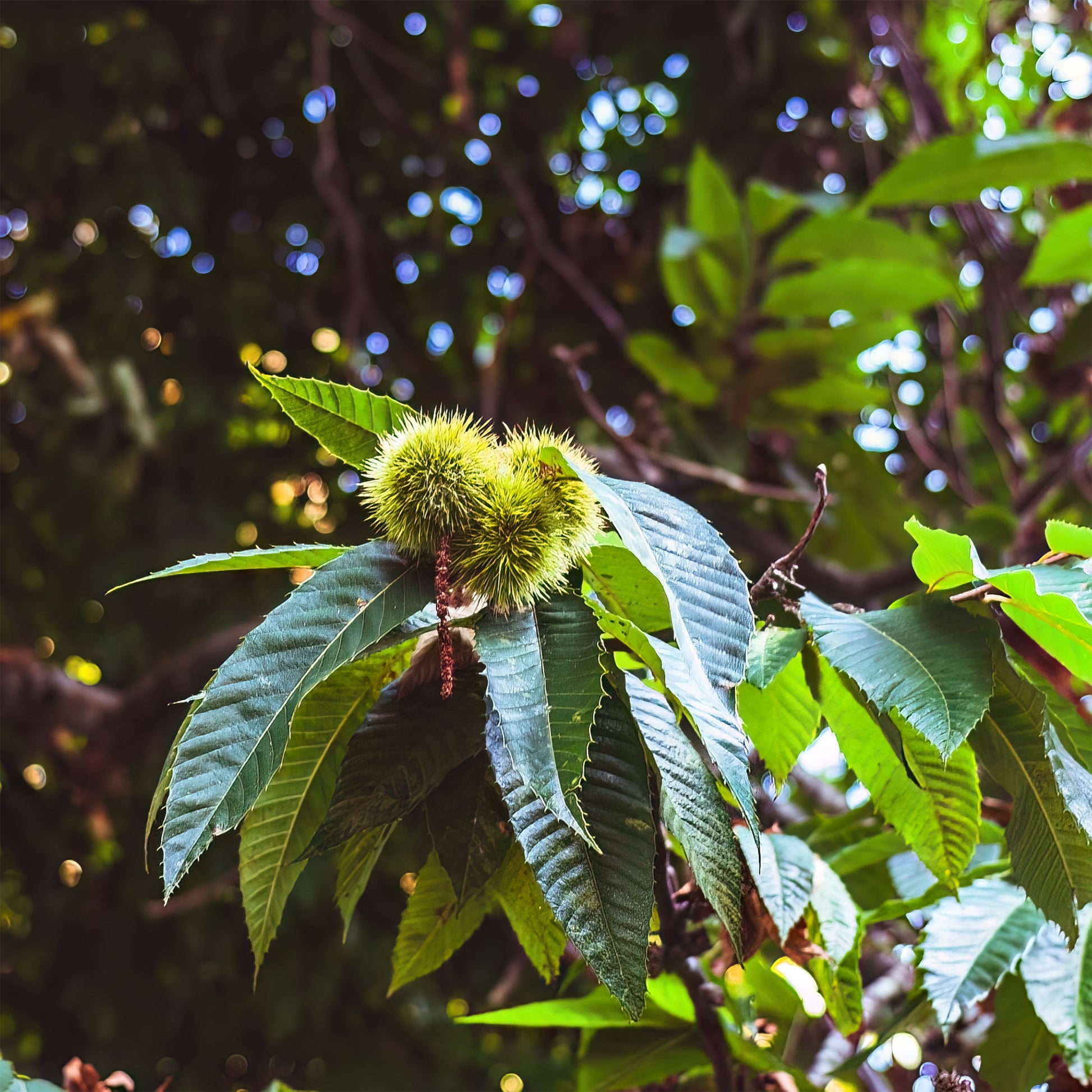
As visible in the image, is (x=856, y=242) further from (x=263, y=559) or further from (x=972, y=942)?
(x=263, y=559)

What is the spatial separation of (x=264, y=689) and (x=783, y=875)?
333 millimetres

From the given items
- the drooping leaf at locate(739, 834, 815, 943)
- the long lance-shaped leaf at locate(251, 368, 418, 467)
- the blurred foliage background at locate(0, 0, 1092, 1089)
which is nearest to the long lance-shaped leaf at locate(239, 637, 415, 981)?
the long lance-shaped leaf at locate(251, 368, 418, 467)

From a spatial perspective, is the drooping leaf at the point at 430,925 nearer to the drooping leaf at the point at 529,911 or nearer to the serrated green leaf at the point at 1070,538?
the drooping leaf at the point at 529,911

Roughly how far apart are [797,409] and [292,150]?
127 cm

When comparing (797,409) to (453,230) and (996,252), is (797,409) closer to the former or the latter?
(996,252)

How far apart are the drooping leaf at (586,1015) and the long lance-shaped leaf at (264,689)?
1.22 ft

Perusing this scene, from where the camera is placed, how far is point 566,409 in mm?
2051

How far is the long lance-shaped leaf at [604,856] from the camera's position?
375 millimetres

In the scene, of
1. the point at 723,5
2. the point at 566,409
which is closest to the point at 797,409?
the point at 566,409

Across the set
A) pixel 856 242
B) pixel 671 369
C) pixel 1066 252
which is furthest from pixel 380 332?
pixel 1066 252

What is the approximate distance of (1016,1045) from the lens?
0.63 m

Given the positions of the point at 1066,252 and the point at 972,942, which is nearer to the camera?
the point at 972,942

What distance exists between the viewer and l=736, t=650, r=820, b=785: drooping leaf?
1.72ft

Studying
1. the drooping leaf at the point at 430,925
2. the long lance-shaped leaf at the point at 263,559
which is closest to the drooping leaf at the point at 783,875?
the drooping leaf at the point at 430,925
